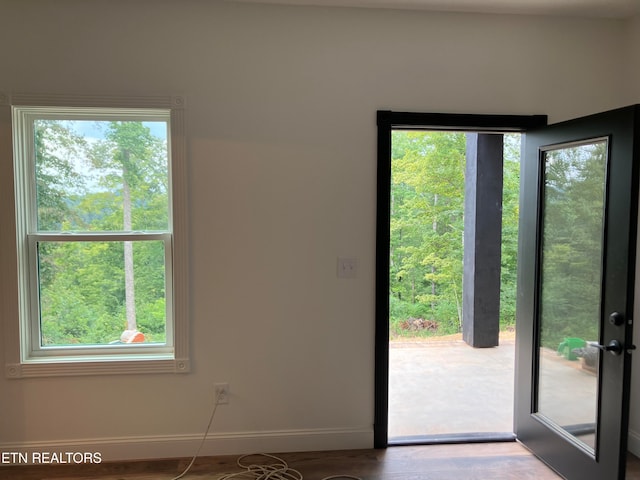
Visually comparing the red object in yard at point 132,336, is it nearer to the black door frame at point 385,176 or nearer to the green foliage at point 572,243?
the black door frame at point 385,176

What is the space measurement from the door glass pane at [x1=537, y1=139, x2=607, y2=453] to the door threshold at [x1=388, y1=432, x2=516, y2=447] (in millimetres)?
362

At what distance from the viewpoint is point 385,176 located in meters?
2.53

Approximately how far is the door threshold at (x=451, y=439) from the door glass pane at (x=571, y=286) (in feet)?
1.19

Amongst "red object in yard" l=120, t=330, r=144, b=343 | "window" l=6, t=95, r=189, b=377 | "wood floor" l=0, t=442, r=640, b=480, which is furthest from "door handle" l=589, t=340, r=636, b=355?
"red object in yard" l=120, t=330, r=144, b=343

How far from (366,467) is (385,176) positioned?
168 cm

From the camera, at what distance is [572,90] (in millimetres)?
2639

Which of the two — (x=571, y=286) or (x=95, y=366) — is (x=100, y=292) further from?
(x=571, y=286)

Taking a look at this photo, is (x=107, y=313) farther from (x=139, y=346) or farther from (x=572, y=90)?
(x=572, y=90)

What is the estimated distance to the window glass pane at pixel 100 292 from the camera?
2.50 m

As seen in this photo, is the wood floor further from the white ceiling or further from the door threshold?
the white ceiling

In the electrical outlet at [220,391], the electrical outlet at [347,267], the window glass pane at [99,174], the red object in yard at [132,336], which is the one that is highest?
the window glass pane at [99,174]

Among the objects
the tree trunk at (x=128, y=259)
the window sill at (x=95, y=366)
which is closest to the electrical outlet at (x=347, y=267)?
the window sill at (x=95, y=366)

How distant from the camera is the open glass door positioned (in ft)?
6.40

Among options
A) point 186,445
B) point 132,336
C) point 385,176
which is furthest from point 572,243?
point 132,336
